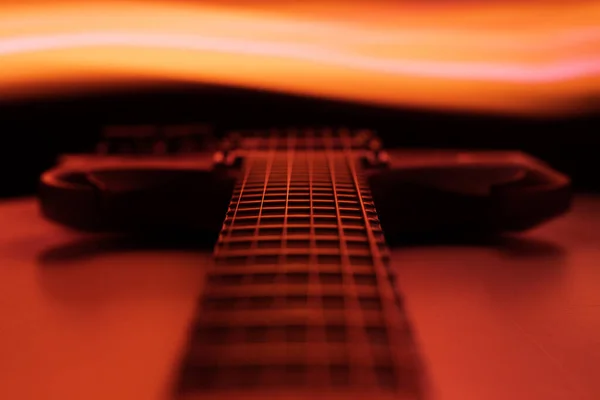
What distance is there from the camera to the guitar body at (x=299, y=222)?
1.29 feet

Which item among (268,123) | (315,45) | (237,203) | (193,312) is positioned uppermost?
(315,45)

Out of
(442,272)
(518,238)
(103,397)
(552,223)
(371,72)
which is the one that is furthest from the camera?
(371,72)

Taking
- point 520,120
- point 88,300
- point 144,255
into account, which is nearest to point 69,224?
point 144,255

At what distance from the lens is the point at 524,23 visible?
45.3 inches

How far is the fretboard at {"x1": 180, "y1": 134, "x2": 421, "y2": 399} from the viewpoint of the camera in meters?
0.38

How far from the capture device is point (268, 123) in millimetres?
1359

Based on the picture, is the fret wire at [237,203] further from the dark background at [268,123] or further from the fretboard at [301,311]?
the dark background at [268,123]

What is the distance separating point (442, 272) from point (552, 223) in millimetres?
388

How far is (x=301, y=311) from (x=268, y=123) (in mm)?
944

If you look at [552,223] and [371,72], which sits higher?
[371,72]

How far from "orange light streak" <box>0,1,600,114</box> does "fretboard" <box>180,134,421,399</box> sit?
1.61 ft

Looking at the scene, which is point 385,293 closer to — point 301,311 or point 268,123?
point 301,311

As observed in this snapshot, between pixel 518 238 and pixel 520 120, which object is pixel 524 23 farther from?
pixel 518 238

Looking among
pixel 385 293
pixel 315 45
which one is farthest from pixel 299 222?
pixel 315 45
